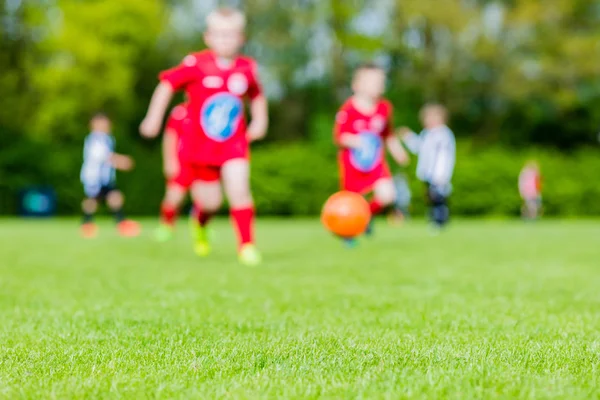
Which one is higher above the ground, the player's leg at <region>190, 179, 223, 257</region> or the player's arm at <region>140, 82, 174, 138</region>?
the player's arm at <region>140, 82, 174, 138</region>

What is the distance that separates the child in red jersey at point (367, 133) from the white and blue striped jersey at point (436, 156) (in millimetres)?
3269

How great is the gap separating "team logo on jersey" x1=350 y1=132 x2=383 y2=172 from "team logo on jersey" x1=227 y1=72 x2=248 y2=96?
278 centimetres

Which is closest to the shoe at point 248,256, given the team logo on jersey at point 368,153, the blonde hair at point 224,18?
the blonde hair at point 224,18

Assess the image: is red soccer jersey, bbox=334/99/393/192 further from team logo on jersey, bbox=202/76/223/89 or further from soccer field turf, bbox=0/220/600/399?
soccer field turf, bbox=0/220/600/399

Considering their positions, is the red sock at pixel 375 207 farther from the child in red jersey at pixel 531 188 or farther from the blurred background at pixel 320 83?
the blurred background at pixel 320 83

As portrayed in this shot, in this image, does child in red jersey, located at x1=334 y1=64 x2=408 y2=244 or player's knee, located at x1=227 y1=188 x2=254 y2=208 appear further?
child in red jersey, located at x1=334 y1=64 x2=408 y2=244

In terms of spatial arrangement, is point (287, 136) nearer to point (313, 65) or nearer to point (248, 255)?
point (313, 65)

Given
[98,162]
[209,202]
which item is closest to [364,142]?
A: [209,202]

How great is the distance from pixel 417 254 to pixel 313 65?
1087 inches

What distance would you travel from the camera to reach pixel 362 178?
10.3 metres

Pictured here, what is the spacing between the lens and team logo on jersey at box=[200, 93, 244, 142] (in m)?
7.57

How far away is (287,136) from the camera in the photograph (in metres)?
38.3

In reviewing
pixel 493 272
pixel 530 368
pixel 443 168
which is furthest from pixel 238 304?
pixel 443 168

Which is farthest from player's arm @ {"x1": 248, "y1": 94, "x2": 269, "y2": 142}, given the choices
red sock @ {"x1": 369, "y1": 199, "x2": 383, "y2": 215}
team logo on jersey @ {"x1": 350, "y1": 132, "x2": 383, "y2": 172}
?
red sock @ {"x1": 369, "y1": 199, "x2": 383, "y2": 215}
